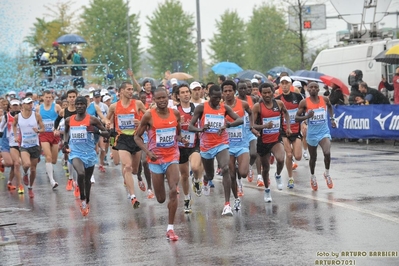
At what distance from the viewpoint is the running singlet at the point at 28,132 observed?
18172 mm

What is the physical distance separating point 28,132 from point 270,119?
5753mm

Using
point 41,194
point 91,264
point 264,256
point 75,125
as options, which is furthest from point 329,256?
point 41,194

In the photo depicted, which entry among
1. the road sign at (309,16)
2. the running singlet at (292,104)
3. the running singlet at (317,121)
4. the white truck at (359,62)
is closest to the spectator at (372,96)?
the white truck at (359,62)

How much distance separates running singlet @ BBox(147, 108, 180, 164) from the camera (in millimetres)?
11734

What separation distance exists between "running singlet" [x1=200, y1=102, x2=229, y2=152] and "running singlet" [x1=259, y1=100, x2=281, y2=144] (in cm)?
145

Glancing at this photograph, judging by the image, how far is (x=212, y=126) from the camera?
1313 cm

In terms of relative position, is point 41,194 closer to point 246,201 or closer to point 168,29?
point 246,201

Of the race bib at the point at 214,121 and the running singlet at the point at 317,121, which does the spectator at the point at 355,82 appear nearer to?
the running singlet at the point at 317,121

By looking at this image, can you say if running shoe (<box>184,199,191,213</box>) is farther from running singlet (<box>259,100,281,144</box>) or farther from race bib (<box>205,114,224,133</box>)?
running singlet (<box>259,100,281,144</box>)

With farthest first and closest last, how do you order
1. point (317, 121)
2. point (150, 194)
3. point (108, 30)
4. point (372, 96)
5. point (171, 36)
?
point (171, 36) → point (108, 30) → point (372, 96) → point (150, 194) → point (317, 121)

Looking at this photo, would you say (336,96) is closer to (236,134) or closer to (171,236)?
(236,134)

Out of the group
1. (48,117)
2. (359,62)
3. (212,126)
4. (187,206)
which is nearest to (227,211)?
(187,206)

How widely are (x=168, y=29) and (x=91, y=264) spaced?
212 ft

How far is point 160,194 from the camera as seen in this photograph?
11.9m
